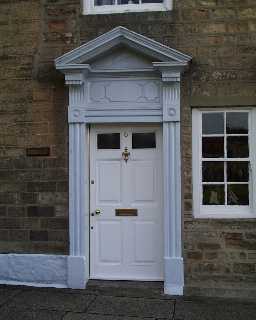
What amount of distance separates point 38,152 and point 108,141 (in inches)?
43.9

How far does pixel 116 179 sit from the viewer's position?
7.44 metres

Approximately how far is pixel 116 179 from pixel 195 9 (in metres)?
2.88

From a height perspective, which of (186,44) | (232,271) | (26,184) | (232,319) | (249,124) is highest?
(186,44)

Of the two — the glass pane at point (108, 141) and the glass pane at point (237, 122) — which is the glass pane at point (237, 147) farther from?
the glass pane at point (108, 141)

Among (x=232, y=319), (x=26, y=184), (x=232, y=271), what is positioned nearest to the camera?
(x=232, y=319)

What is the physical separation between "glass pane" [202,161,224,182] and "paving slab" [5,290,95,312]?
2478mm

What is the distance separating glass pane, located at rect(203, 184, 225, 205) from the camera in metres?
7.20

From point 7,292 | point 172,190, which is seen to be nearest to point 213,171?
point 172,190

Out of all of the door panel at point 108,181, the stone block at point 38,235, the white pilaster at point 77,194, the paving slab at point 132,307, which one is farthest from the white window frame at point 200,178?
the stone block at point 38,235

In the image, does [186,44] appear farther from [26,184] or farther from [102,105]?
[26,184]

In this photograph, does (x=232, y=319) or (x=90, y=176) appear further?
(x=90, y=176)

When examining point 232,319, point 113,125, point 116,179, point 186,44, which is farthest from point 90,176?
point 232,319

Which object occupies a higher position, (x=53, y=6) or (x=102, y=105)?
(x=53, y=6)

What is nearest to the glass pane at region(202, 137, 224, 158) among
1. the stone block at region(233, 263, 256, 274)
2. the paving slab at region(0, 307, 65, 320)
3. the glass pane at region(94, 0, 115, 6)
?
the stone block at region(233, 263, 256, 274)
